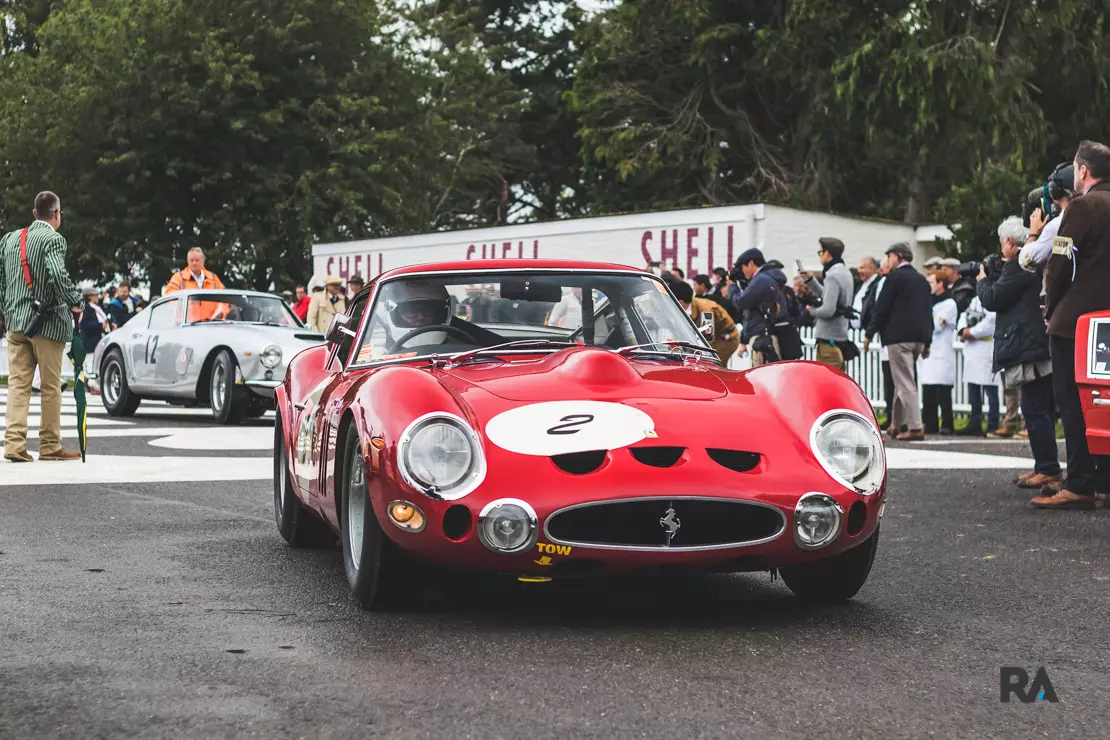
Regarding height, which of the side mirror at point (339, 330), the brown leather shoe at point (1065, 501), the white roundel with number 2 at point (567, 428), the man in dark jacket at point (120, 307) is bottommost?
the brown leather shoe at point (1065, 501)

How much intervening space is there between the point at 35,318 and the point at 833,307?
277 inches

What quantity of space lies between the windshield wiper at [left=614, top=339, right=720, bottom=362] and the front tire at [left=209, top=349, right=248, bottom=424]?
9585 millimetres

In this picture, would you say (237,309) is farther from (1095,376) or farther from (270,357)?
(1095,376)

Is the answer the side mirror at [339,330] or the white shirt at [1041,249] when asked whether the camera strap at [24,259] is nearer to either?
the side mirror at [339,330]

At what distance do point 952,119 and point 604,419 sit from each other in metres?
30.0

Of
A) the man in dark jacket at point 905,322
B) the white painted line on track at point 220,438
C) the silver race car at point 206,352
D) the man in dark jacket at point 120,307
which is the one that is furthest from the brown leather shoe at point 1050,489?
the man in dark jacket at point 120,307

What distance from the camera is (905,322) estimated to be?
13727mm

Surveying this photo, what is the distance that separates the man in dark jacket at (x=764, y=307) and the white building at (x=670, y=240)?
7803 mm

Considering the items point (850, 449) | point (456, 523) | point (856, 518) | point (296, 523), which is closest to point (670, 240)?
Answer: point (296, 523)

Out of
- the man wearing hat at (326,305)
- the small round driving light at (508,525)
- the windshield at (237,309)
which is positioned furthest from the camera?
the man wearing hat at (326,305)

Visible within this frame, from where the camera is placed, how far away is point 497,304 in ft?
20.4

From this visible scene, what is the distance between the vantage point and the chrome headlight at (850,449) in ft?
16.4

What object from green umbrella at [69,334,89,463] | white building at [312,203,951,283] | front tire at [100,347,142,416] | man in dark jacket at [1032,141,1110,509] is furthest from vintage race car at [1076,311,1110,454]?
white building at [312,203,951,283]

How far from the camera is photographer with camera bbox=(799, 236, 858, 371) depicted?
14156 millimetres
